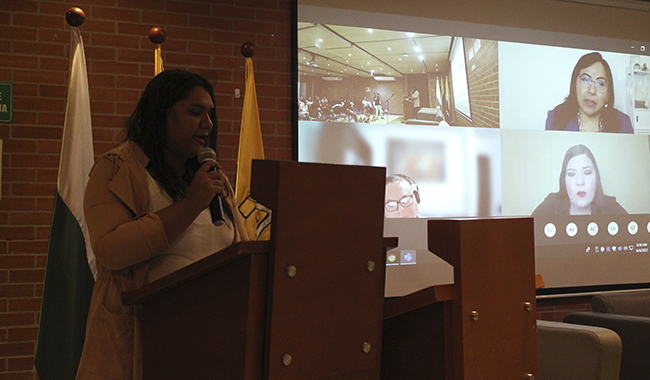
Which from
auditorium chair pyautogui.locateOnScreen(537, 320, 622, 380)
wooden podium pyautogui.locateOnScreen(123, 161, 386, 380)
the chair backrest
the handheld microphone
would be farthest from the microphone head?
the chair backrest

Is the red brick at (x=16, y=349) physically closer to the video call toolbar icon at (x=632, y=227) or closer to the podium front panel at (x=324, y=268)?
the podium front panel at (x=324, y=268)

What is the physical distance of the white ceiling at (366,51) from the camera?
3146 millimetres

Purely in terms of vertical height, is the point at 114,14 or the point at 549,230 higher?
the point at 114,14

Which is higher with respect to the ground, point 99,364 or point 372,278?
point 372,278

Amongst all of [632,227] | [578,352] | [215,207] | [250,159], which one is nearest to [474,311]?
[215,207]

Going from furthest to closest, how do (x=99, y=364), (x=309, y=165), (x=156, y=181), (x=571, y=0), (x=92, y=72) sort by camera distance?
(x=571, y=0)
(x=92, y=72)
(x=156, y=181)
(x=99, y=364)
(x=309, y=165)

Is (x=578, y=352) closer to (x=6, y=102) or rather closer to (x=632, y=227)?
(x=632, y=227)

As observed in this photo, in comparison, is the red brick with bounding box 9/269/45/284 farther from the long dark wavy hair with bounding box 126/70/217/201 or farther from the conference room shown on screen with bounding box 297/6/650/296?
the long dark wavy hair with bounding box 126/70/217/201

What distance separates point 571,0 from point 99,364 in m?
3.66

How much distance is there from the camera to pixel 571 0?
3633mm

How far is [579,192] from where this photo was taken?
3.58 m

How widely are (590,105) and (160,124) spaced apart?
3.20m

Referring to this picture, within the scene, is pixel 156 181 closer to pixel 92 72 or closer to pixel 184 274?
pixel 184 274

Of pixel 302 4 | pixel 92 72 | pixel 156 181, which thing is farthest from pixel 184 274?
pixel 302 4
